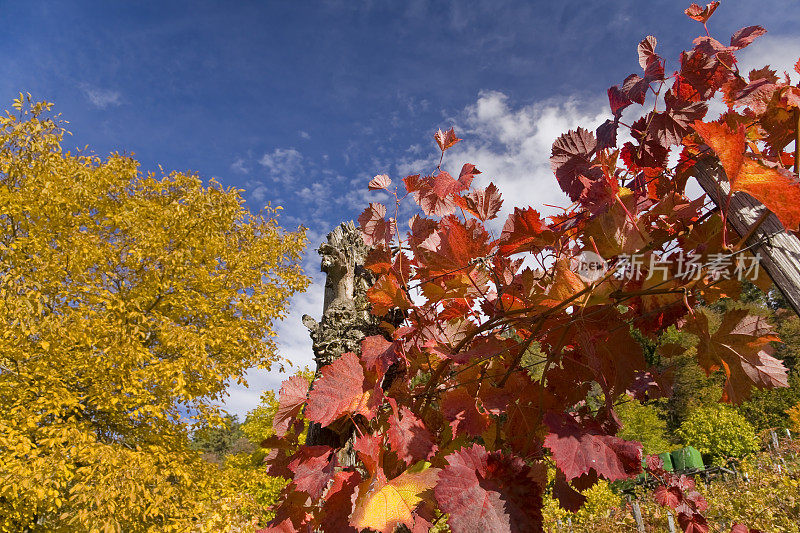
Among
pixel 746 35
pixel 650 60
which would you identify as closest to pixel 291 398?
pixel 650 60

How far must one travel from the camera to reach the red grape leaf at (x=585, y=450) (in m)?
0.62

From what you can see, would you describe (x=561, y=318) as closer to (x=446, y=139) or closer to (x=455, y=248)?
(x=455, y=248)

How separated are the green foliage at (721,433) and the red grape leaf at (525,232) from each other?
23176mm

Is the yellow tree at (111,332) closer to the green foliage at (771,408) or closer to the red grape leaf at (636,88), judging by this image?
the red grape leaf at (636,88)

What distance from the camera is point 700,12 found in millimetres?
843

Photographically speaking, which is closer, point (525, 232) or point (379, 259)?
point (525, 232)

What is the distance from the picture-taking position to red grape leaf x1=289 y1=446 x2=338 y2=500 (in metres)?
0.85

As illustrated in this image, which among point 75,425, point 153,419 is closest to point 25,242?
point 75,425

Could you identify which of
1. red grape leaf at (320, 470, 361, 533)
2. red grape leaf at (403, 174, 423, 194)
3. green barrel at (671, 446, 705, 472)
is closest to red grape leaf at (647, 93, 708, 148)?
red grape leaf at (403, 174, 423, 194)

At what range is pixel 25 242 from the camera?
22.2 feet

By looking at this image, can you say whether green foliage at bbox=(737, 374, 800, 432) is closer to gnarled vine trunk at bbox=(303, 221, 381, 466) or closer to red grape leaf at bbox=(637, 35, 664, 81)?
gnarled vine trunk at bbox=(303, 221, 381, 466)

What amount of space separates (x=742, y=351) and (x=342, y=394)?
25.9 inches

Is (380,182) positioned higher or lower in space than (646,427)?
higher

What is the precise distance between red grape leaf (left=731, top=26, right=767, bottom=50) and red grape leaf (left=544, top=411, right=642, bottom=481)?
734 millimetres
